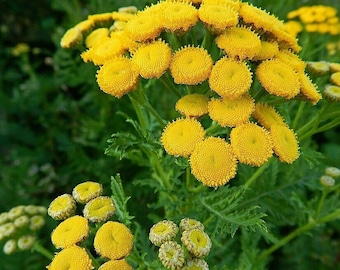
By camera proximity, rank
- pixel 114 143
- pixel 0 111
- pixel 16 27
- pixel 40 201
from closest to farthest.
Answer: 1. pixel 114 143
2. pixel 40 201
3. pixel 0 111
4. pixel 16 27

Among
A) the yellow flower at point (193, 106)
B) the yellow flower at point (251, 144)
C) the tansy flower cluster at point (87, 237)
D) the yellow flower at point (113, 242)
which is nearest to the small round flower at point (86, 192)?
the tansy flower cluster at point (87, 237)

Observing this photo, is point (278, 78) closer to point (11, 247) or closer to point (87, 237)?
point (87, 237)

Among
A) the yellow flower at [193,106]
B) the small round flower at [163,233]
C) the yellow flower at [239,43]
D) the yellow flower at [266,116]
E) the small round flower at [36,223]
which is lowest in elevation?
the small round flower at [36,223]

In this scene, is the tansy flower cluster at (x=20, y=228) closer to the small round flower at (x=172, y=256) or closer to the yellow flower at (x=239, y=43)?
the small round flower at (x=172, y=256)

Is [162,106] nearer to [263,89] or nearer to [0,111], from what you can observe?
[263,89]

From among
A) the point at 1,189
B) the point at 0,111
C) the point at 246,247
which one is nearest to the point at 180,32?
the point at 246,247

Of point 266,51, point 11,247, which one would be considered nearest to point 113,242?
point 11,247
